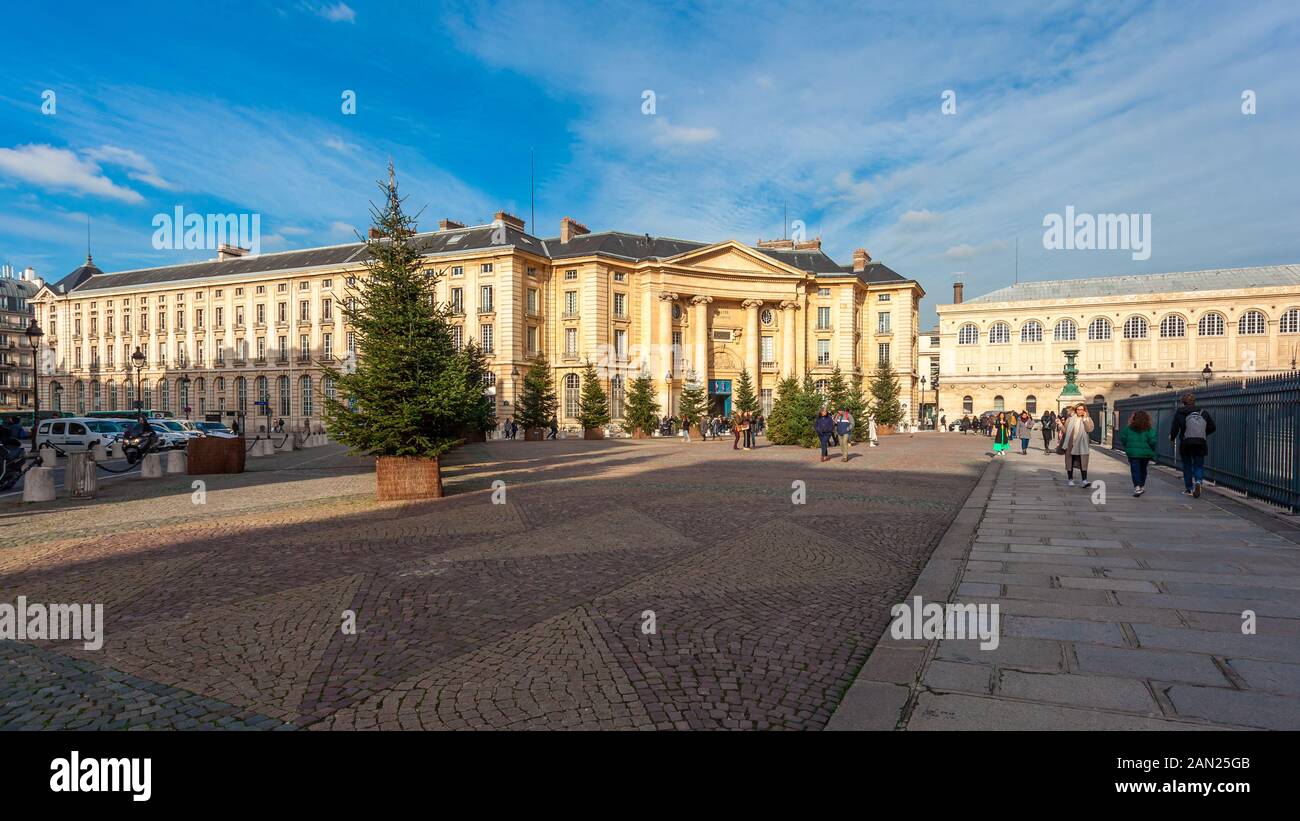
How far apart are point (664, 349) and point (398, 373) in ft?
147

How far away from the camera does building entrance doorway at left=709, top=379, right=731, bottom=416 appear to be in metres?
60.9

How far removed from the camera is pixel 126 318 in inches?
2687

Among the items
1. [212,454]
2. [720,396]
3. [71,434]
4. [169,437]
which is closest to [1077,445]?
[212,454]

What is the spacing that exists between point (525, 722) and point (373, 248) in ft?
39.5

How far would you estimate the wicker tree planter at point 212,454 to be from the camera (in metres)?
18.7

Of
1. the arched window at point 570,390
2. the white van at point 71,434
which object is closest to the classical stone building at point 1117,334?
the arched window at point 570,390

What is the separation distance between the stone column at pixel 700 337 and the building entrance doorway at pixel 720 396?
6.74 feet

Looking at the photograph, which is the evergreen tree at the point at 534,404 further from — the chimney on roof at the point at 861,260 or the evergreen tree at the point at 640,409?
the chimney on roof at the point at 861,260

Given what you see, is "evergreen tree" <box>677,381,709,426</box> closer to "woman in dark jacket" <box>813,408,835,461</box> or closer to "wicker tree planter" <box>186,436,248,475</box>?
"woman in dark jacket" <box>813,408,835,461</box>

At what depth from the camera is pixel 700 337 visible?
58.9 metres

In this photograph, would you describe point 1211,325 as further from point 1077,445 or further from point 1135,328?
point 1077,445
